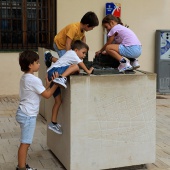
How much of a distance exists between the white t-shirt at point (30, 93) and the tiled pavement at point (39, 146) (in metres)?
0.84

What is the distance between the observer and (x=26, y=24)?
9.09 meters

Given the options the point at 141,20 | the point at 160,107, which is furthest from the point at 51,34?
the point at 160,107

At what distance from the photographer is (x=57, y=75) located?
13.5 feet

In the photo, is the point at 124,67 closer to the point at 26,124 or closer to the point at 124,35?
the point at 124,35

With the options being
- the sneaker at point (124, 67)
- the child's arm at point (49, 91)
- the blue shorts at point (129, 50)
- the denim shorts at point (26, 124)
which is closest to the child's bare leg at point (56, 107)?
the child's arm at point (49, 91)

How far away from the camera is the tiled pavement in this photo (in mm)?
4578

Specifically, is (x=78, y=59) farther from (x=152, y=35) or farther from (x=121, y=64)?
(x=152, y=35)

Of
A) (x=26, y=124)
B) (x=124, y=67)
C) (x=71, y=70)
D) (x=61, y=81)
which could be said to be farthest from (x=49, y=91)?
(x=124, y=67)

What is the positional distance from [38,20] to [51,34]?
457 millimetres

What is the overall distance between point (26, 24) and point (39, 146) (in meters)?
4.49

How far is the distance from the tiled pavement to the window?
198 cm

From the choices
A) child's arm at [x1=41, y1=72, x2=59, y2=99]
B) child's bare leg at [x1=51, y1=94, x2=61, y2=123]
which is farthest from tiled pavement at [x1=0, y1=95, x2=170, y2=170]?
child's arm at [x1=41, y1=72, x2=59, y2=99]

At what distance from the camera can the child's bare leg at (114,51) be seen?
4605 millimetres

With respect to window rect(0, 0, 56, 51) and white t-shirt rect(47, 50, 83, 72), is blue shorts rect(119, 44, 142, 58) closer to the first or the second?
white t-shirt rect(47, 50, 83, 72)
